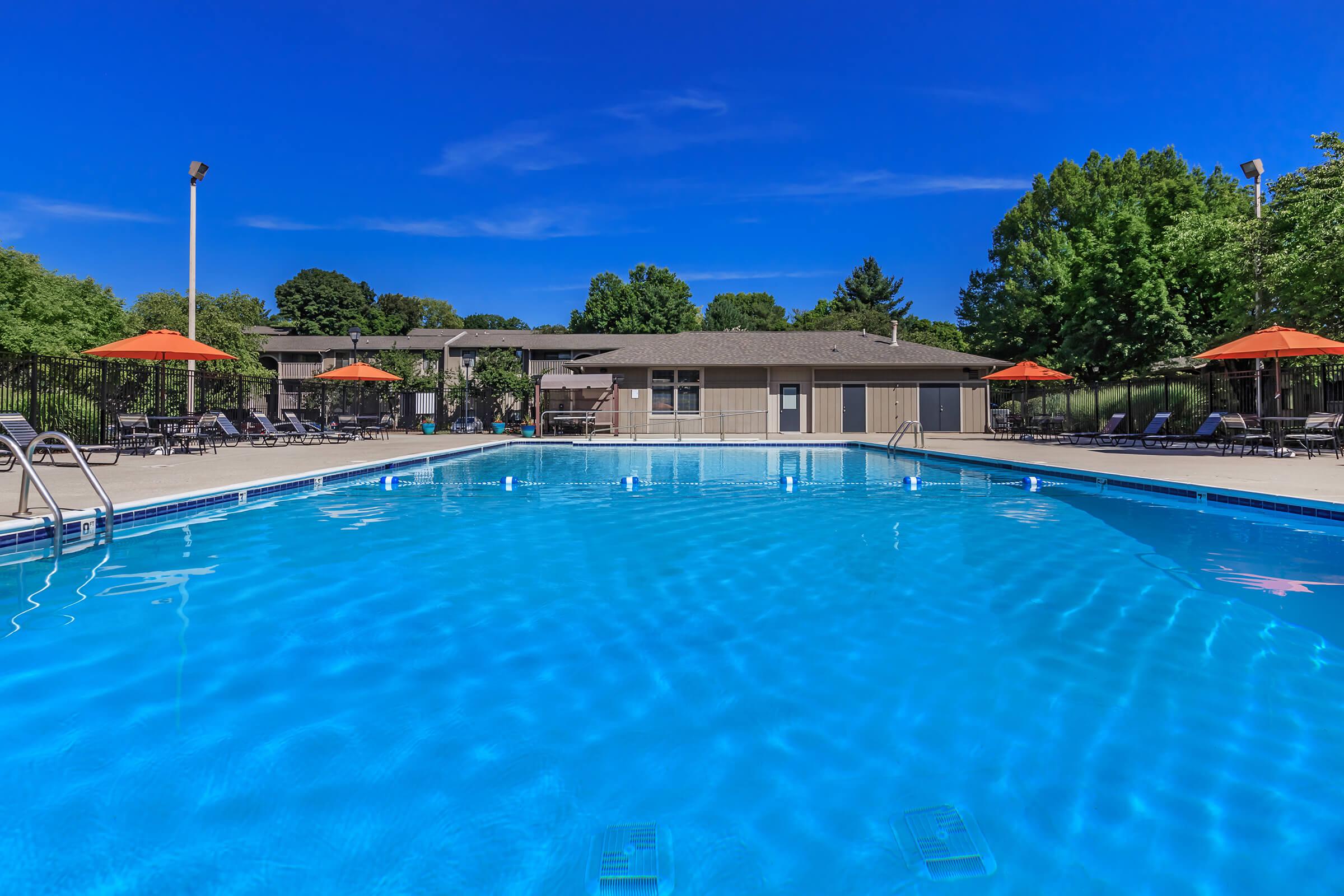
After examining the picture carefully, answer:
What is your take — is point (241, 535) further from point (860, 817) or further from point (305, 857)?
point (860, 817)

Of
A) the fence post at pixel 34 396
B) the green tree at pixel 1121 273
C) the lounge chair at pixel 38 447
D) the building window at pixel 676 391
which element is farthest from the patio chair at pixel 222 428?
the green tree at pixel 1121 273

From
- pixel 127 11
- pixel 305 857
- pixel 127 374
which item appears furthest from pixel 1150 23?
pixel 127 374

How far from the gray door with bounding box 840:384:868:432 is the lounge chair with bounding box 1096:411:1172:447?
7829 millimetres

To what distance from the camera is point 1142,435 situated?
1662 centimetres

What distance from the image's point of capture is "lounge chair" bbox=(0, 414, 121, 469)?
9.45 meters

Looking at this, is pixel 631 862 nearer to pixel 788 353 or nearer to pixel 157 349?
pixel 157 349

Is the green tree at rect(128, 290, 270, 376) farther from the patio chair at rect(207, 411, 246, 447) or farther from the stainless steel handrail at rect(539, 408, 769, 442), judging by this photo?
the stainless steel handrail at rect(539, 408, 769, 442)

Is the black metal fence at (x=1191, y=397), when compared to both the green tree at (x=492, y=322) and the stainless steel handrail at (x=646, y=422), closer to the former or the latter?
the stainless steel handrail at (x=646, y=422)

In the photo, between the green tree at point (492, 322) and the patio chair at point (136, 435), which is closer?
the patio chair at point (136, 435)

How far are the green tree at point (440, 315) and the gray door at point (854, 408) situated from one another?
49.4m

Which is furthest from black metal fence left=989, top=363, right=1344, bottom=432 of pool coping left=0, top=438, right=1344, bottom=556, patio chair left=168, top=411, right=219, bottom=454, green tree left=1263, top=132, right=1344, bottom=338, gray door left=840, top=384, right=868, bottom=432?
patio chair left=168, top=411, right=219, bottom=454

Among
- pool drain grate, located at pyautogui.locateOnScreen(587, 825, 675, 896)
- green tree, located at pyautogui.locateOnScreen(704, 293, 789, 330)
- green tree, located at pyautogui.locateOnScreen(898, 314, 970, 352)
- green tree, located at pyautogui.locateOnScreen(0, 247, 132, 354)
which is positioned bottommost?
pool drain grate, located at pyautogui.locateOnScreen(587, 825, 675, 896)

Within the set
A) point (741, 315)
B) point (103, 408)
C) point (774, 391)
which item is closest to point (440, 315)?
point (741, 315)

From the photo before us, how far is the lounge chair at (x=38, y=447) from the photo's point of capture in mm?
9453
